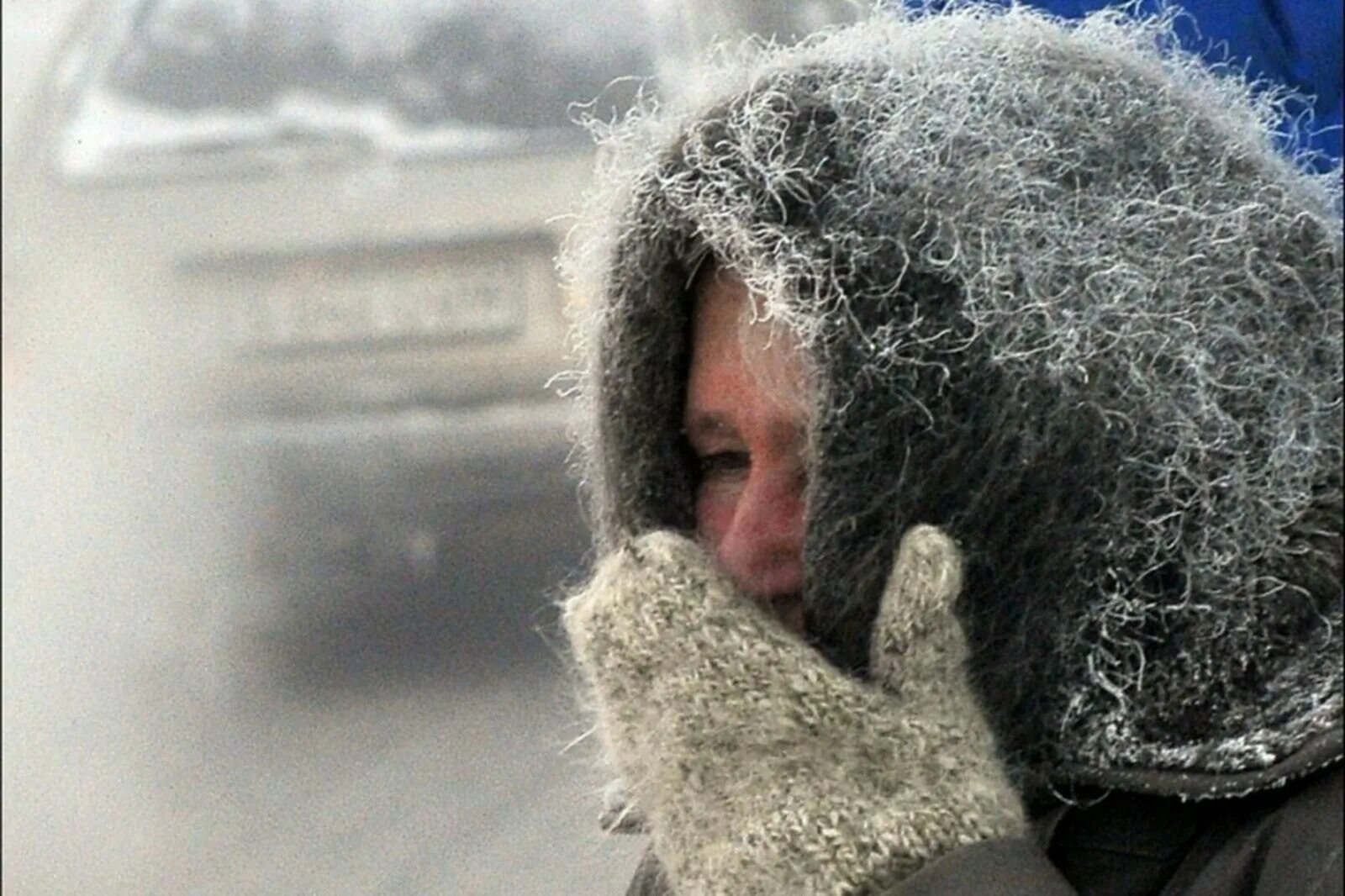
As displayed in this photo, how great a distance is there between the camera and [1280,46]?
62.0 inches

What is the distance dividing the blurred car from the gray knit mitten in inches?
90.1

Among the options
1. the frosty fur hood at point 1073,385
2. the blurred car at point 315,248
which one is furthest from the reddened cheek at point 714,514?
the blurred car at point 315,248

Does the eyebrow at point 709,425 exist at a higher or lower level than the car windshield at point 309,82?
lower

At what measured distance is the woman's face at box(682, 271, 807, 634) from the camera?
125cm

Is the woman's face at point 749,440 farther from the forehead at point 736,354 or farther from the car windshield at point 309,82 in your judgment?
the car windshield at point 309,82

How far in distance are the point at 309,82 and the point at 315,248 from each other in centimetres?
49

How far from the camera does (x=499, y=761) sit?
2.75 meters

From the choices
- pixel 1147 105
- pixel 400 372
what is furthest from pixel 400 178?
pixel 1147 105

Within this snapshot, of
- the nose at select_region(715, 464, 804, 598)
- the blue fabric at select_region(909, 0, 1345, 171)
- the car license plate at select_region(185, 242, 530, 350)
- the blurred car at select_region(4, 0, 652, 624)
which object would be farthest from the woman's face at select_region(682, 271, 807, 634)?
the car license plate at select_region(185, 242, 530, 350)

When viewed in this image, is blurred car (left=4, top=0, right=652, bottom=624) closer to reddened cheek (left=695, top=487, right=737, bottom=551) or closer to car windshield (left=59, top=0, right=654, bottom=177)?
car windshield (left=59, top=0, right=654, bottom=177)

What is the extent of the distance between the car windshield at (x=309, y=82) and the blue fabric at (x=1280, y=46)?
1.89 meters

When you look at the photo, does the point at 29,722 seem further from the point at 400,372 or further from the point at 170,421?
the point at 400,372

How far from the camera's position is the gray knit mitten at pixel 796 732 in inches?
42.4

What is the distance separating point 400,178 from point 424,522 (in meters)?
0.77
